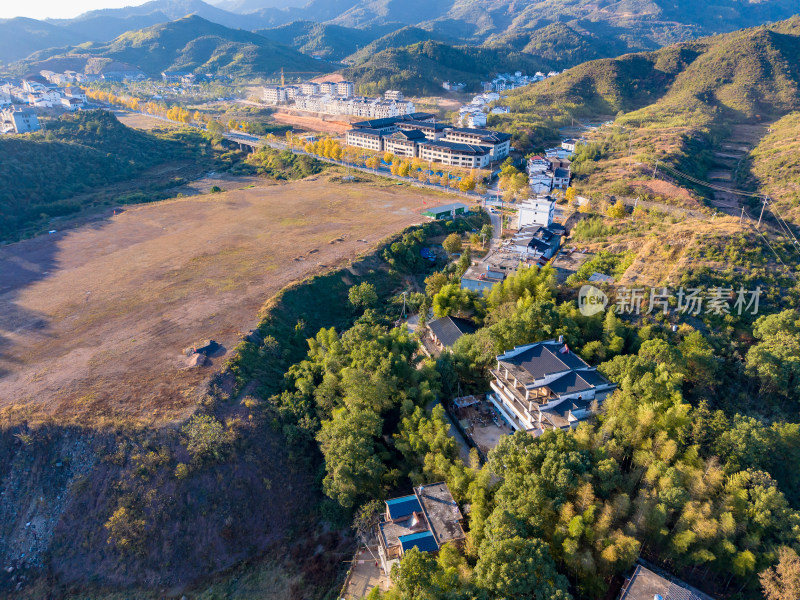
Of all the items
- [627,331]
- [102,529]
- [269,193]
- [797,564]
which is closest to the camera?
[797,564]

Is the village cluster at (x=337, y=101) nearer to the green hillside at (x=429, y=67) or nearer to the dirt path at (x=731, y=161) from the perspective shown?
the green hillside at (x=429, y=67)

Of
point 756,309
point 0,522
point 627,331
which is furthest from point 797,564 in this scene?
point 0,522

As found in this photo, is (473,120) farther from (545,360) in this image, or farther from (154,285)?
(545,360)

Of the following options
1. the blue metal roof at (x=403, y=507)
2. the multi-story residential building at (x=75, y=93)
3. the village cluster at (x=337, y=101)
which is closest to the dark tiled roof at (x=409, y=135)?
the village cluster at (x=337, y=101)

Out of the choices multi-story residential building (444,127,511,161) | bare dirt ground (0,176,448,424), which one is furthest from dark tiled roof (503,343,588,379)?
multi-story residential building (444,127,511,161)

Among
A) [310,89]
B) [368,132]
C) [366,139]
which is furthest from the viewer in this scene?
[310,89]

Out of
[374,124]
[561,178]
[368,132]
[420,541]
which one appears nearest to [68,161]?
[368,132]

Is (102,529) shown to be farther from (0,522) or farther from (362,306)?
(362,306)
